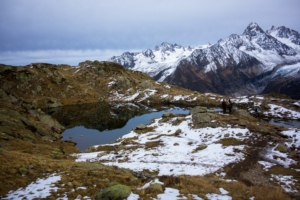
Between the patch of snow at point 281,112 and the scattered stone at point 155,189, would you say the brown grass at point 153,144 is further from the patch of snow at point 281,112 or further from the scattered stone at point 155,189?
the patch of snow at point 281,112

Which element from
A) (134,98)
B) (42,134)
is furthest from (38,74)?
(42,134)

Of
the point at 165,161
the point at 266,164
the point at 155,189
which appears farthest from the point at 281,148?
the point at 155,189

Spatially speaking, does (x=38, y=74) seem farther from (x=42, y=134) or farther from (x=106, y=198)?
(x=106, y=198)

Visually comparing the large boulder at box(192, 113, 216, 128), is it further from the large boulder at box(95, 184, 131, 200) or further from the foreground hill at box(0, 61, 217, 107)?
the foreground hill at box(0, 61, 217, 107)

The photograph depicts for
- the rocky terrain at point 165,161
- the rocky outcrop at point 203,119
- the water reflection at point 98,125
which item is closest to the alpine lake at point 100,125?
the water reflection at point 98,125

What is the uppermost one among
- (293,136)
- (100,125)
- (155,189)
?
(155,189)

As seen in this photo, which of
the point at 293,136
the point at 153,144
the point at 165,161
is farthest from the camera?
the point at 153,144

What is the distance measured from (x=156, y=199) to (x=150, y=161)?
12983mm

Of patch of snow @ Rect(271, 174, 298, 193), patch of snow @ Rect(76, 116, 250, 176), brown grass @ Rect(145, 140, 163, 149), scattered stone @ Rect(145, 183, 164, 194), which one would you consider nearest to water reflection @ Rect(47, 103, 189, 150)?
patch of snow @ Rect(76, 116, 250, 176)

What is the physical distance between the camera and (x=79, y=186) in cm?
1416

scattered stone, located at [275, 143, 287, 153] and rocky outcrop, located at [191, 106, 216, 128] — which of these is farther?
rocky outcrop, located at [191, 106, 216, 128]

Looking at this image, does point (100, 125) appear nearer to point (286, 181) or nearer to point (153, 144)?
point (153, 144)

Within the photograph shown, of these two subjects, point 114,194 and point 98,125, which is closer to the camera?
point 114,194

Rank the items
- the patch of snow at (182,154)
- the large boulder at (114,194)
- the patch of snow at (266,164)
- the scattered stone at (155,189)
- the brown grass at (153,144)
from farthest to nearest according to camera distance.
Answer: the brown grass at (153,144), the patch of snow at (182,154), the patch of snow at (266,164), the scattered stone at (155,189), the large boulder at (114,194)
